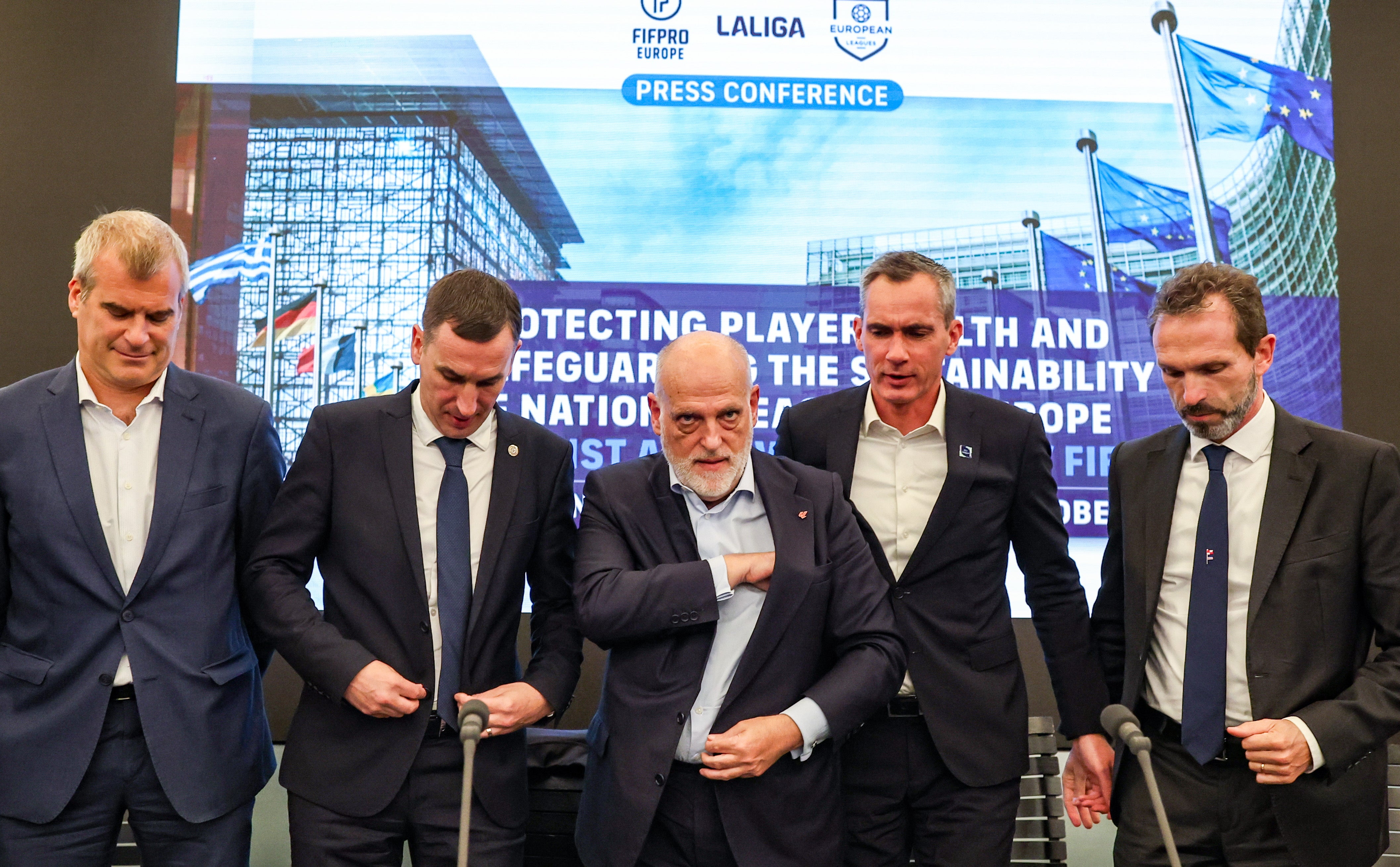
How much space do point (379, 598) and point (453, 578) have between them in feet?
0.52

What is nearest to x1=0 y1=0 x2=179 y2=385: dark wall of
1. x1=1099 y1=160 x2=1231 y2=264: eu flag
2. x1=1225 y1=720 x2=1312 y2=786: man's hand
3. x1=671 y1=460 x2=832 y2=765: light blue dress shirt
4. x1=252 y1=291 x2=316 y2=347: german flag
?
x1=252 y1=291 x2=316 y2=347: german flag

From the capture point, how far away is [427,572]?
230cm

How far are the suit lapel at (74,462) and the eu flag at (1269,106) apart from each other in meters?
4.12

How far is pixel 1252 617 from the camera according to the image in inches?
89.8

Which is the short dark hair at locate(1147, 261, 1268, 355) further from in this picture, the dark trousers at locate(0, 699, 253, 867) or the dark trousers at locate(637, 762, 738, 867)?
the dark trousers at locate(0, 699, 253, 867)

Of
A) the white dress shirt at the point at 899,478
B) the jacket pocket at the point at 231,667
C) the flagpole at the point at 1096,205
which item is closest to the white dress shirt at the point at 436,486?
the jacket pocket at the point at 231,667

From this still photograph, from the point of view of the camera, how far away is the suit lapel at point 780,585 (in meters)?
2.10

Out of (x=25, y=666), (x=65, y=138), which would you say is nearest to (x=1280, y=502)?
(x=25, y=666)

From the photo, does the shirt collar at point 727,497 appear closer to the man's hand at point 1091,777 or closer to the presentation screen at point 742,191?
the man's hand at point 1091,777

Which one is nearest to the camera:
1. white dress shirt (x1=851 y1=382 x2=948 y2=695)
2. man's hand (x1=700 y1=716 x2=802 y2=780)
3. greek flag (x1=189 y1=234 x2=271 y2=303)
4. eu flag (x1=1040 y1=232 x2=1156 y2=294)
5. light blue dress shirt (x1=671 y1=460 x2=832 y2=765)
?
man's hand (x1=700 y1=716 x2=802 y2=780)

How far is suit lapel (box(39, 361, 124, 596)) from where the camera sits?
2.26 metres

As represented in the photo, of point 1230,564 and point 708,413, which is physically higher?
point 708,413

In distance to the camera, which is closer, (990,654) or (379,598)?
(379,598)

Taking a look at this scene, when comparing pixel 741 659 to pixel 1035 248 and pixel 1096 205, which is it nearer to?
pixel 1035 248
